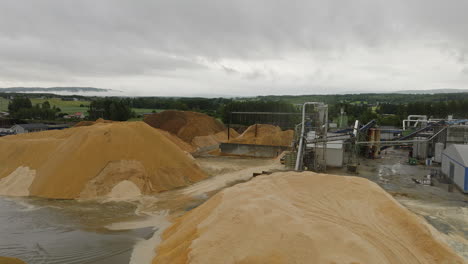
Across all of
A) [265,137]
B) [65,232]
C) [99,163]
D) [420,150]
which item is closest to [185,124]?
[265,137]

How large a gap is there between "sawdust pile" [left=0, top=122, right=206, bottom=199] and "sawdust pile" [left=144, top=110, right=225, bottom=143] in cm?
1935

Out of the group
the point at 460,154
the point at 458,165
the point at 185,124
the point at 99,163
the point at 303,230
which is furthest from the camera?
the point at 185,124

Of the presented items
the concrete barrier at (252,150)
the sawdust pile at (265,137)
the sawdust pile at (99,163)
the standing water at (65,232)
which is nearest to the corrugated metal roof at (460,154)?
the concrete barrier at (252,150)

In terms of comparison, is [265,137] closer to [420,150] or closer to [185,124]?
[185,124]

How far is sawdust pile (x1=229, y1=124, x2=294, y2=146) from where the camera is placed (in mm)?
35250

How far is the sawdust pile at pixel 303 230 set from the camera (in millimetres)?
7551

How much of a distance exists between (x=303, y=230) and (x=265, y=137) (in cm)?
2739

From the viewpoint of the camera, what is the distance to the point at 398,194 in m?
17.6

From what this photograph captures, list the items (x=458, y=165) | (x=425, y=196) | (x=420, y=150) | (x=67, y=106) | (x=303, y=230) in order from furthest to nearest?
(x=67, y=106), (x=420, y=150), (x=458, y=165), (x=425, y=196), (x=303, y=230)

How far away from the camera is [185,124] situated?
147 feet

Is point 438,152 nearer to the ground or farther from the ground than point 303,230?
nearer to the ground

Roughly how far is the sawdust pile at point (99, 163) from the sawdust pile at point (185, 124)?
19.3 m

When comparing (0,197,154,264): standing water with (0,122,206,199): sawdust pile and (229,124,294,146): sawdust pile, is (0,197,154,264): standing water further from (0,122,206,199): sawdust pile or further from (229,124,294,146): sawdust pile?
(229,124,294,146): sawdust pile

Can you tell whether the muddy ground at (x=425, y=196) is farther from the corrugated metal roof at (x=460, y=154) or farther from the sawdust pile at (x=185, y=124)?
the sawdust pile at (x=185, y=124)
